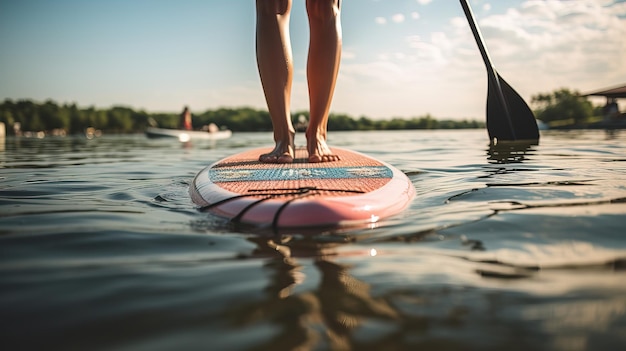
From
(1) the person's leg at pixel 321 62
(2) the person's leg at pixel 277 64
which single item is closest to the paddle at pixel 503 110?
(1) the person's leg at pixel 321 62

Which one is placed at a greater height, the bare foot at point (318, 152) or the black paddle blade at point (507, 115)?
the black paddle blade at point (507, 115)

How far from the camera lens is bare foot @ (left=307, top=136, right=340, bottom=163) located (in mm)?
2887

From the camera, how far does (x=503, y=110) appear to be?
19.9 ft

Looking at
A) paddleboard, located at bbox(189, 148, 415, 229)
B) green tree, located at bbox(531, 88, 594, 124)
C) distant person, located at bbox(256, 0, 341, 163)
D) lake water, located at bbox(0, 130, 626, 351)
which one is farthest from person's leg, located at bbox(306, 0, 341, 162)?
green tree, located at bbox(531, 88, 594, 124)

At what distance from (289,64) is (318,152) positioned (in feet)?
1.89

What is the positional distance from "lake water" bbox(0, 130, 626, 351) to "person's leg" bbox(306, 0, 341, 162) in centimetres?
114

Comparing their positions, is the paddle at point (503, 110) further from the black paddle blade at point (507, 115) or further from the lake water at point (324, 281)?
the lake water at point (324, 281)

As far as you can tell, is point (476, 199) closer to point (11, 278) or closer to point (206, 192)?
point (206, 192)

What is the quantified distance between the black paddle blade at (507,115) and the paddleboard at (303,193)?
3.85 metres

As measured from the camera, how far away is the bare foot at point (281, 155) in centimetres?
290

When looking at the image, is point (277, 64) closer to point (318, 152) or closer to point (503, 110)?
point (318, 152)

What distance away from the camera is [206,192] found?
207 centimetres

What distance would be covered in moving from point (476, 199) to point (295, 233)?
1002 mm

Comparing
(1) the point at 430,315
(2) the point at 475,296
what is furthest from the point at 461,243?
(1) the point at 430,315
